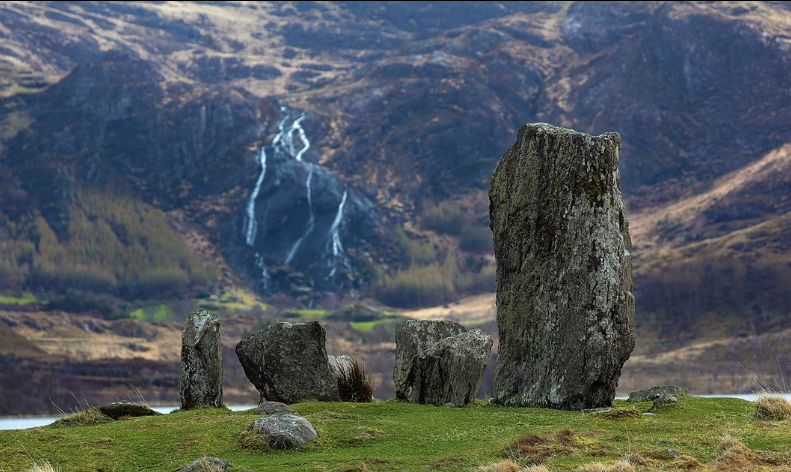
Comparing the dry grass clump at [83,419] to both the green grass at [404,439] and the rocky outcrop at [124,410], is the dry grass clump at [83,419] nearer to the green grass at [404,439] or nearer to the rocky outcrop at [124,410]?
the rocky outcrop at [124,410]

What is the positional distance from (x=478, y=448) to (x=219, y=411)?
14.1m

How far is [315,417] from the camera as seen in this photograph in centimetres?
4138

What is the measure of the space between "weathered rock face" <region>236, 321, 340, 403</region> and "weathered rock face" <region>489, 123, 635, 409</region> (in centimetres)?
763

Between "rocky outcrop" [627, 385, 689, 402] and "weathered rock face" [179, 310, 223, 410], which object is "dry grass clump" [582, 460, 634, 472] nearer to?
"rocky outcrop" [627, 385, 689, 402]

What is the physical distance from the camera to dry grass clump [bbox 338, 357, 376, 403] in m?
52.6

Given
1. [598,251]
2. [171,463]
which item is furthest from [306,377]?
[171,463]

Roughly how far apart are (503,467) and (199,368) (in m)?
21.9

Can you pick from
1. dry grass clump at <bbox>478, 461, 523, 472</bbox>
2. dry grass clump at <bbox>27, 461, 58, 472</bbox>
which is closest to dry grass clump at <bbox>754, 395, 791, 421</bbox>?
dry grass clump at <bbox>478, 461, 523, 472</bbox>

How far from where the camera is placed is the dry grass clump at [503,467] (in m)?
32.1

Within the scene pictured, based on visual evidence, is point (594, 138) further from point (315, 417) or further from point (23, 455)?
point (23, 455)

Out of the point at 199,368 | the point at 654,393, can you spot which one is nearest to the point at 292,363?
the point at 199,368

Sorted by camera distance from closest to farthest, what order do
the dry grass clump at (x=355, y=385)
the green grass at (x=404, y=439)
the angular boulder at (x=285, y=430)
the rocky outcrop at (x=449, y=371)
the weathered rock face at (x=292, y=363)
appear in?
1. the green grass at (x=404, y=439)
2. the angular boulder at (x=285, y=430)
3. the rocky outcrop at (x=449, y=371)
4. the weathered rock face at (x=292, y=363)
5. the dry grass clump at (x=355, y=385)

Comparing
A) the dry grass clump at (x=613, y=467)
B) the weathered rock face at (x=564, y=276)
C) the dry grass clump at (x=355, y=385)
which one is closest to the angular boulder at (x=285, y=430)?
the dry grass clump at (x=613, y=467)

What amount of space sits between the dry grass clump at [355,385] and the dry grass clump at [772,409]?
55.8 feet
